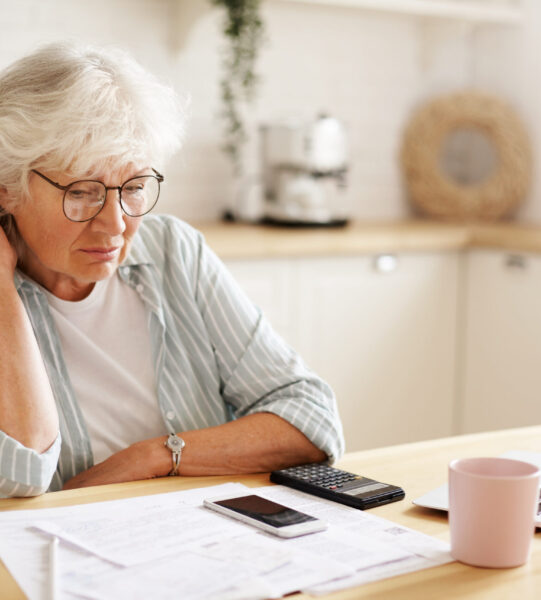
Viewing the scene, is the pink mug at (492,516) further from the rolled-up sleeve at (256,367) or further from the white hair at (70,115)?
the white hair at (70,115)

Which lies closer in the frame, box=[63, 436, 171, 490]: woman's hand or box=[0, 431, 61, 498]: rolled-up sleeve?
box=[0, 431, 61, 498]: rolled-up sleeve

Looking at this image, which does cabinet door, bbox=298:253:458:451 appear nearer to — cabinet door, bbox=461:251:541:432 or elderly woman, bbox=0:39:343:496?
cabinet door, bbox=461:251:541:432

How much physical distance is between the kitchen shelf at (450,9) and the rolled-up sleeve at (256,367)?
1694 millimetres

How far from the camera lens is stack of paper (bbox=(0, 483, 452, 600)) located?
87 cm

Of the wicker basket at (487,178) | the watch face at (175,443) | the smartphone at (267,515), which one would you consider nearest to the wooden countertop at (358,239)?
the wicker basket at (487,178)

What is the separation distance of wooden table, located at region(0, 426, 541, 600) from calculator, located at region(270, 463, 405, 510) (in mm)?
15

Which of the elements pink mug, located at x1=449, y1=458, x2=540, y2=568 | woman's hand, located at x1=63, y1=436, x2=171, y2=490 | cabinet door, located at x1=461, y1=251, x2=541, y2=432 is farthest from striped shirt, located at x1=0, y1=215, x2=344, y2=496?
cabinet door, located at x1=461, y1=251, x2=541, y2=432

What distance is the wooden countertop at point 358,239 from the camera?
2.72m

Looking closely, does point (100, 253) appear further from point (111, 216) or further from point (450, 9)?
point (450, 9)

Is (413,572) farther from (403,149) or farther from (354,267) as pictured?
(403,149)

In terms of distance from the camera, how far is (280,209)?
312 cm

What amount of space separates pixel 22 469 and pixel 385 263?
198cm

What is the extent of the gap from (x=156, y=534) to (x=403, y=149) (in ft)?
9.21

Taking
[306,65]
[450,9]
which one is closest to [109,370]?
[306,65]
